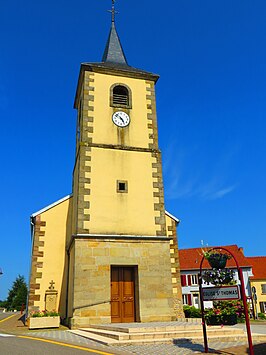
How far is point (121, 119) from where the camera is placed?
14969mm

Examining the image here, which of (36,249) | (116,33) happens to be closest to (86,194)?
(36,249)

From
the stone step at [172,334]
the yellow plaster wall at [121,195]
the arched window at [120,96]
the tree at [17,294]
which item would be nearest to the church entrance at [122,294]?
the yellow plaster wall at [121,195]

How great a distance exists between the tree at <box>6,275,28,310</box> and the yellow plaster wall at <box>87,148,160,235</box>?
4400cm

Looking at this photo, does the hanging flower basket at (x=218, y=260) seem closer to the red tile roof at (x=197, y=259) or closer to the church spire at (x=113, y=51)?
the church spire at (x=113, y=51)

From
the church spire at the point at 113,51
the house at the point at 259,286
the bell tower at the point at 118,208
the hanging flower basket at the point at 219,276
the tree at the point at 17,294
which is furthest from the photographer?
the tree at the point at 17,294

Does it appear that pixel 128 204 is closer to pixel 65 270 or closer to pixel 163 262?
pixel 163 262

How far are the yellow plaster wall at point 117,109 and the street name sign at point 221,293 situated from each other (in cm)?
885

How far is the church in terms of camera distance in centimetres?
1161

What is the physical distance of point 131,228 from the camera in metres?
12.8

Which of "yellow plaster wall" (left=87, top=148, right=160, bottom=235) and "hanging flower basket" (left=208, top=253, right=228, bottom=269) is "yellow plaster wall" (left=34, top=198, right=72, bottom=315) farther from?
"hanging flower basket" (left=208, top=253, right=228, bottom=269)

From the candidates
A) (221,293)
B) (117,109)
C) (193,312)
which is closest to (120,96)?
(117,109)

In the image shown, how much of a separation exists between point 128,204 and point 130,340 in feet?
20.9

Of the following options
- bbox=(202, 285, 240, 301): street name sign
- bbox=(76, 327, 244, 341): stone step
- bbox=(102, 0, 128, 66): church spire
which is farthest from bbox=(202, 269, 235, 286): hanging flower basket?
bbox=(102, 0, 128, 66): church spire

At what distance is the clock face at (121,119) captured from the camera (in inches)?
583
